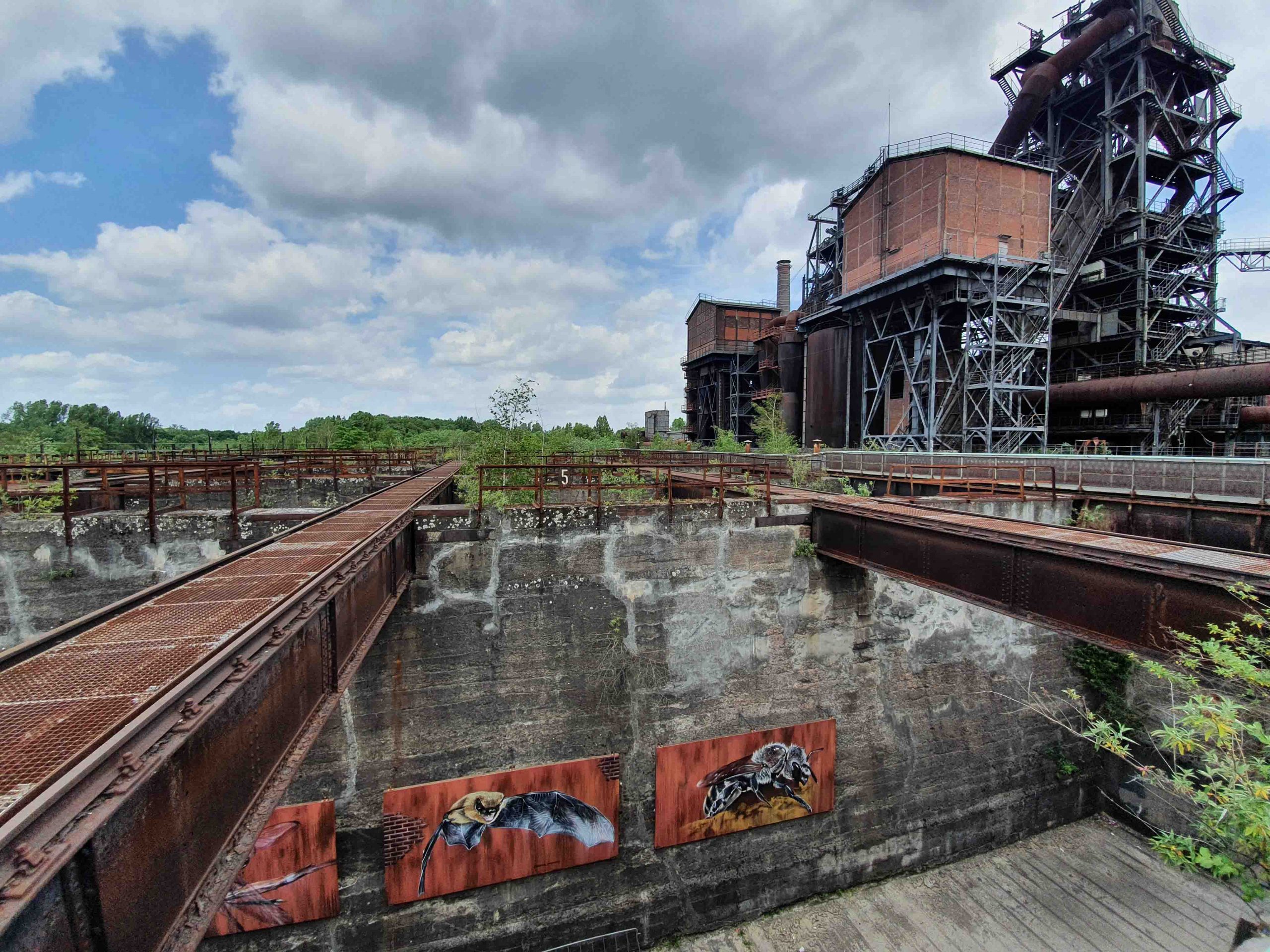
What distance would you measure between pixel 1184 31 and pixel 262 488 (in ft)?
161

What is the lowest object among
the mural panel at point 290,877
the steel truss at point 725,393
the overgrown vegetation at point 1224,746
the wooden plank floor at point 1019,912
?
the wooden plank floor at point 1019,912

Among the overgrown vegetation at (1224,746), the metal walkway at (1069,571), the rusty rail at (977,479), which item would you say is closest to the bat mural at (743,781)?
the metal walkway at (1069,571)

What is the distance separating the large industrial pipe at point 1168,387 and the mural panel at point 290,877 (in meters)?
29.9

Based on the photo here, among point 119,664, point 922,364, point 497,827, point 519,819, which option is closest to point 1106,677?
point 519,819

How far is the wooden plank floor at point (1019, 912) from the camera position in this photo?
842 centimetres

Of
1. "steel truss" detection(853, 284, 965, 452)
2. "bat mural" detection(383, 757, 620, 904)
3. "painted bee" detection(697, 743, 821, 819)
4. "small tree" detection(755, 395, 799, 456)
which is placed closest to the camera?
"bat mural" detection(383, 757, 620, 904)

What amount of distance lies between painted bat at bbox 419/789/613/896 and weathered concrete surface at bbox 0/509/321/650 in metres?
4.84

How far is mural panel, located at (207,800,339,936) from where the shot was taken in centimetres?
706

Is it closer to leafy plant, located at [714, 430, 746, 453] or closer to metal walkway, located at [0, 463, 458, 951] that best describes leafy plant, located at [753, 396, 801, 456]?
leafy plant, located at [714, 430, 746, 453]

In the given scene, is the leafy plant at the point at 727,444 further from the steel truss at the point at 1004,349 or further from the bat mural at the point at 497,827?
the bat mural at the point at 497,827

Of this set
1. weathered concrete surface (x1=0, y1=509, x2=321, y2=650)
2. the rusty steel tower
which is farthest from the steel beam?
the rusty steel tower

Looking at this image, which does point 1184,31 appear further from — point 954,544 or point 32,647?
point 32,647

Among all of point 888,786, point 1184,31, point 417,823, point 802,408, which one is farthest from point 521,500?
point 1184,31

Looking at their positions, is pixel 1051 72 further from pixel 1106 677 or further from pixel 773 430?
pixel 1106 677
